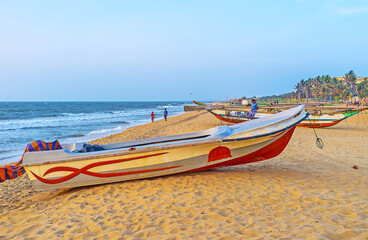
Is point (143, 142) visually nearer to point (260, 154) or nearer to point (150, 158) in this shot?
point (150, 158)

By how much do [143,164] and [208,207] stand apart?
1829mm

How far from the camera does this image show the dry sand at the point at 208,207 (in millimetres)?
3369

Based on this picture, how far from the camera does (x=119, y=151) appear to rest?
206 inches

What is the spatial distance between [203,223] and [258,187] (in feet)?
6.20

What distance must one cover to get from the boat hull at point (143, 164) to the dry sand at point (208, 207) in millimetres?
226

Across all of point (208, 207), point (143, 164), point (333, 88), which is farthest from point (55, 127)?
point (333, 88)

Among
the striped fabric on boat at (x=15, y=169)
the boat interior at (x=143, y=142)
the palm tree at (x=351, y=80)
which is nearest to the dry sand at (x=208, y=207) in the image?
the striped fabric on boat at (x=15, y=169)

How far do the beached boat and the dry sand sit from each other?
27cm

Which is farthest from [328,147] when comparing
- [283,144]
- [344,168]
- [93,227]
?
[93,227]

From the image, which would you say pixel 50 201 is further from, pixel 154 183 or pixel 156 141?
pixel 156 141

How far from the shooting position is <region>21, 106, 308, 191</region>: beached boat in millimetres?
5129

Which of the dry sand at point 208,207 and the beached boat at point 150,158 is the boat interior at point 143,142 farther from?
the dry sand at point 208,207

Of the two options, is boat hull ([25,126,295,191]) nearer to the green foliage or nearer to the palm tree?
the green foliage

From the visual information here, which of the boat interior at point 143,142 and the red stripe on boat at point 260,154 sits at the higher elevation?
the boat interior at point 143,142
